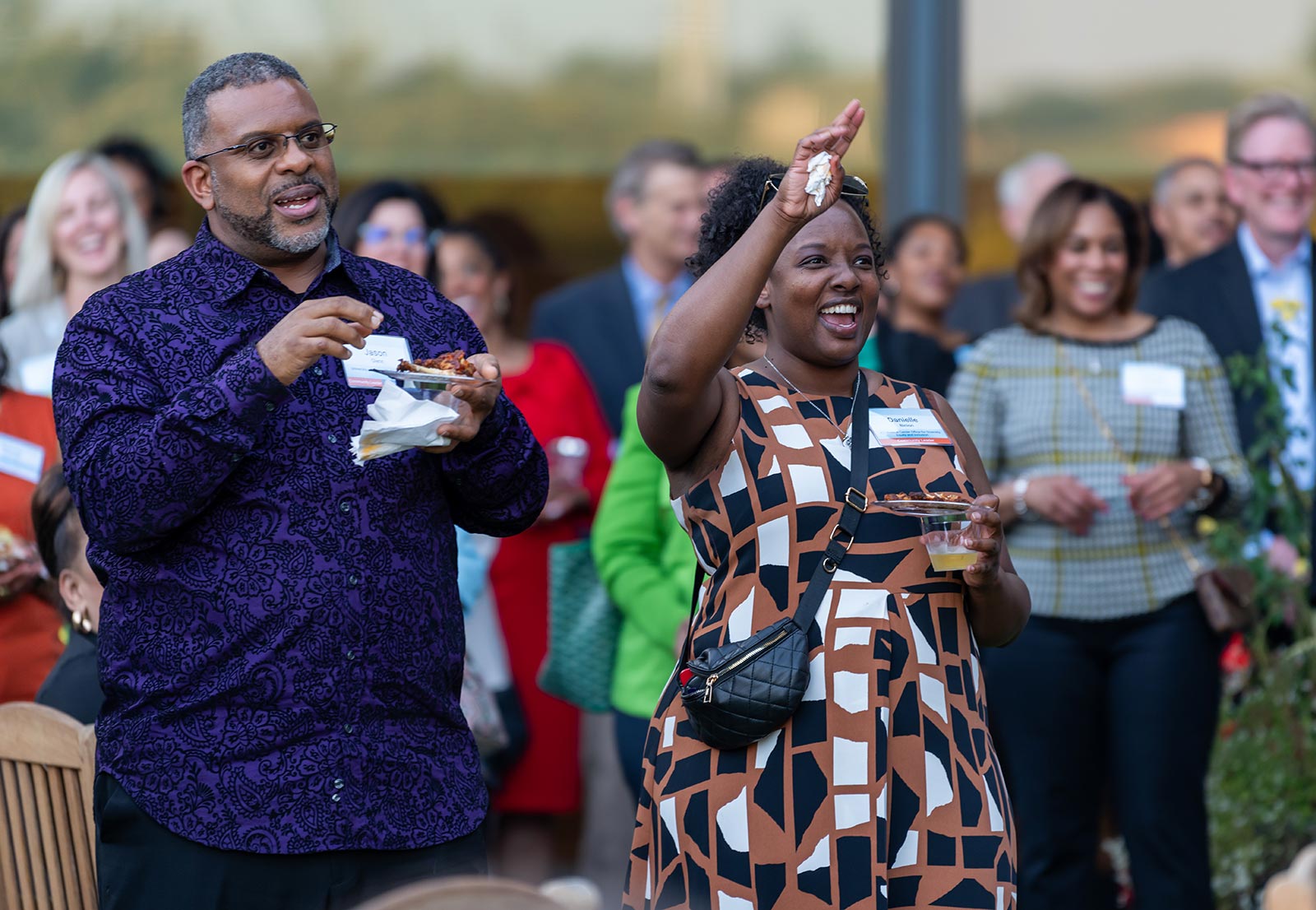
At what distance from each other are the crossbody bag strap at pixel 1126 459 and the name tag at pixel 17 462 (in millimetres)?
2930

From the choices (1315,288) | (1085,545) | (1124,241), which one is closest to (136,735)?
(1085,545)

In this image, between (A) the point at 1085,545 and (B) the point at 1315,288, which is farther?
(B) the point at 1315,288

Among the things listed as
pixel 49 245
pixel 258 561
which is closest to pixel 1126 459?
pixel 258 561

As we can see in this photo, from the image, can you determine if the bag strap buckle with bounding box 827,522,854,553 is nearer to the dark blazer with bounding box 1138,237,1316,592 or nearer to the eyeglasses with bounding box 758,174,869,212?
the eyeglasses with bounding box 758,174,869,212

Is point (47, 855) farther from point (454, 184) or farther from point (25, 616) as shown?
point (454, 184)

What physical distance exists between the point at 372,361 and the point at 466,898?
1.30 m

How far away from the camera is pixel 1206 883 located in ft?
15.8

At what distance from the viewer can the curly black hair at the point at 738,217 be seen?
336cm

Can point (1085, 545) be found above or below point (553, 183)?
below

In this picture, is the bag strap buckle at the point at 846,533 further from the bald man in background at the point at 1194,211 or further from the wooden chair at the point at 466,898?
the bald man in background at the point at 1194,211

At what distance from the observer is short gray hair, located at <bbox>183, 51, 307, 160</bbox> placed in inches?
119

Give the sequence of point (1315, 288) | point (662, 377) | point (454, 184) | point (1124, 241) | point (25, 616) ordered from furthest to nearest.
Answer: 1. point (454, 184)
2. point (1315, 288)
3. point (1124, 241)
4. point (25, 616)
5. point (662, 377)

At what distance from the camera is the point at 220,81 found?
3.04 metres

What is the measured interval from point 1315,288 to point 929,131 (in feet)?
8.03
